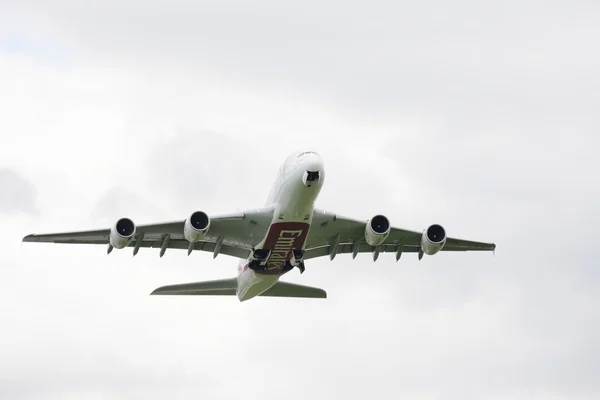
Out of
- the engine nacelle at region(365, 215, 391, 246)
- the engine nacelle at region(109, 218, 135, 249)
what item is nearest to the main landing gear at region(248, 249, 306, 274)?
the engine nacelle at region(365, 215, 391, 246)

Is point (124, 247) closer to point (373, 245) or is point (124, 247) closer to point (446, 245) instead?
point (373, 245)

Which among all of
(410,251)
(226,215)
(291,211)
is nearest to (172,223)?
(226,215)

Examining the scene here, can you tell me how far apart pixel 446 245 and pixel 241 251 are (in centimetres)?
888

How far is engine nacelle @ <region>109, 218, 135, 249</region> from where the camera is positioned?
4538 centimetres

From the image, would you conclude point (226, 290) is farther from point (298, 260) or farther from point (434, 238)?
point (434, 238)

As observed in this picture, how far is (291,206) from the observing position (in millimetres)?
44594

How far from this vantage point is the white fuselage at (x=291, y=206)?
1721 inches

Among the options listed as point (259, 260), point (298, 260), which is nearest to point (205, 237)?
point (259, 260)

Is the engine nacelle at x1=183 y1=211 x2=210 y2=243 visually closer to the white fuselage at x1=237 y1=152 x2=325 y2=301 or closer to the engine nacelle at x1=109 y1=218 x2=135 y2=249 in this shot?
the engine nacelle at x1=109 y1=218 x2=135 y2=249

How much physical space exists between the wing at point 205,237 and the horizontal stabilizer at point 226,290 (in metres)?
2.39

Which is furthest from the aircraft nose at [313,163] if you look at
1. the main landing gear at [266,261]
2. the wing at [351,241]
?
the main landing gear at [266,261]

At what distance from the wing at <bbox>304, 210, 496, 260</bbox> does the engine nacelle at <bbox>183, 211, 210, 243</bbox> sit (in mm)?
4672

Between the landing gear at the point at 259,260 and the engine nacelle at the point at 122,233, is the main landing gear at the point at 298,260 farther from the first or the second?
the engine nacelle at the point at 122,233

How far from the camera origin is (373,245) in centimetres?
4844
